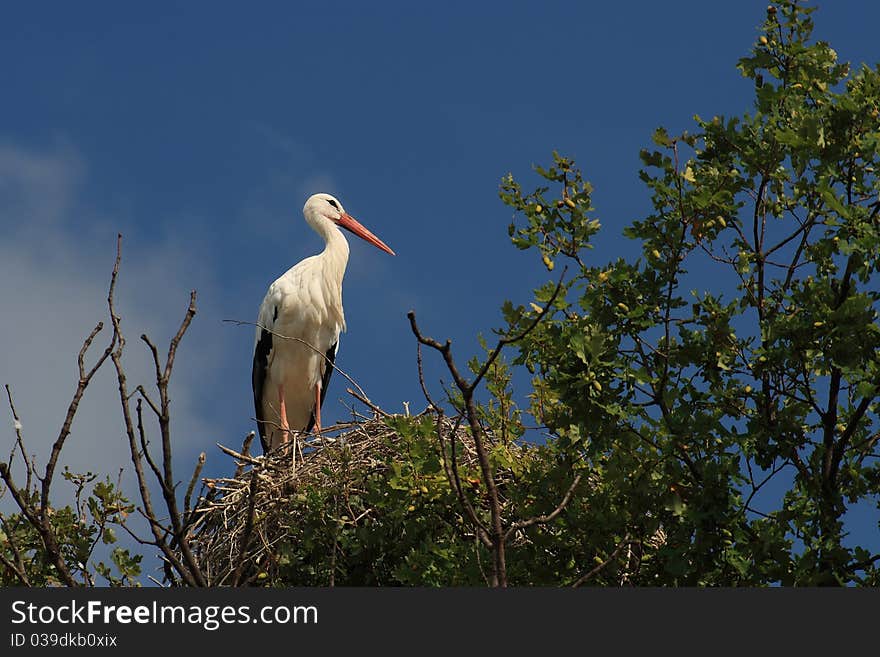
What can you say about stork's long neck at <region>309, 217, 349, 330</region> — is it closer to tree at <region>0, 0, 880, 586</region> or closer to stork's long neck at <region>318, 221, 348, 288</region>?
stork's long neck at <region>318, 221, 348, 288</region>

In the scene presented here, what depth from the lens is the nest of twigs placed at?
823 centimetres

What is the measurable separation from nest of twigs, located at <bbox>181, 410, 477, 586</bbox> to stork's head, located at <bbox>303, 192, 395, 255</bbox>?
4.95 m

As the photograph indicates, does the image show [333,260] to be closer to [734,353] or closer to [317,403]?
[317,403]

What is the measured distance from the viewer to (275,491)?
8.51 m

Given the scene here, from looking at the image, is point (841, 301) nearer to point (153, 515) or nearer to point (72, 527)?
point (153, 515)

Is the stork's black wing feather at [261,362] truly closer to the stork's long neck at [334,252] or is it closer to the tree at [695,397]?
the stork's long neck at [334,252]

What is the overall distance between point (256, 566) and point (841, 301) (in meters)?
3.81

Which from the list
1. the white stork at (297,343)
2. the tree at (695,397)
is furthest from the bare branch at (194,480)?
the white stork at (297,343)

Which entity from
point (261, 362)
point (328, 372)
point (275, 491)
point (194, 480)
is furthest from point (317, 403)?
point (194, 480)

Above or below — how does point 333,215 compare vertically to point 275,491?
above

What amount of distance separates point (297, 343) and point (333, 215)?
191 centimetres

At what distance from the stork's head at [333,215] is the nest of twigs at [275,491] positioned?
4.95m

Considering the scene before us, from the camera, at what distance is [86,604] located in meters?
5.32

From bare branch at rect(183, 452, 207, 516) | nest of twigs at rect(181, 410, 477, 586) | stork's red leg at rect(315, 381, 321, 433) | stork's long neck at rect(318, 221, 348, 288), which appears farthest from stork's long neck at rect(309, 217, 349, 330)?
bare branch at rect(183, 452, 207, 516)
